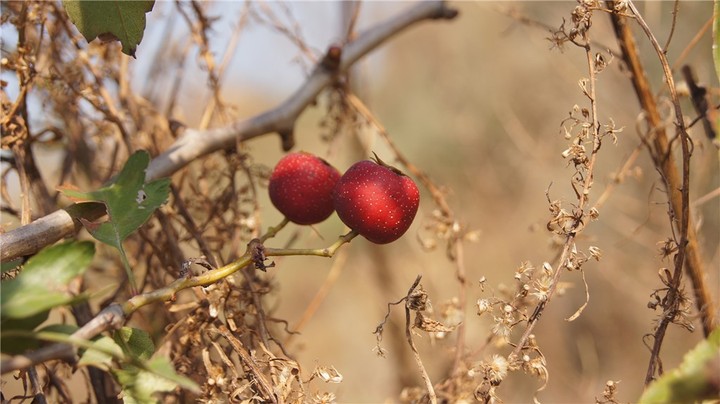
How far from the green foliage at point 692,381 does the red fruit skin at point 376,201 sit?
22 centimetres

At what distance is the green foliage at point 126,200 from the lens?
1.64 ft

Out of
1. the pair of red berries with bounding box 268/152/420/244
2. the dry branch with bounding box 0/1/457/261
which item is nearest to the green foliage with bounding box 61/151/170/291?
the dry branch with bounding box 0/1/457/261

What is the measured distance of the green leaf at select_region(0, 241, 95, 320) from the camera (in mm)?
356

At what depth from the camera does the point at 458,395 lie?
60 centimetres

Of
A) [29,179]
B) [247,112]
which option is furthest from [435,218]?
[247,112]

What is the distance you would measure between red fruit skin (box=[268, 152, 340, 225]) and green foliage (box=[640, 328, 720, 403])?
0.99 feet

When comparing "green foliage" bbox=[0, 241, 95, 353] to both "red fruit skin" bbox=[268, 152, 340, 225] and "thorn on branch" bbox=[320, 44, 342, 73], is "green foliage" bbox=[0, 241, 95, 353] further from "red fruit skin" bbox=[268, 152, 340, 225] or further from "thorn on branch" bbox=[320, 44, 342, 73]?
"thorn on branch" bbox=[320, 44, 342, 73]

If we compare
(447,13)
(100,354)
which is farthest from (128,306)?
(447,13)

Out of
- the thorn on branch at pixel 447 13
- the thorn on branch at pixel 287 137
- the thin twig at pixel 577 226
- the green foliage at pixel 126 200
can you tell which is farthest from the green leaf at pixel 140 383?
the thorn on branch at pixel 447 13

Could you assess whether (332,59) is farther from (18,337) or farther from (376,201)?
(18,337)

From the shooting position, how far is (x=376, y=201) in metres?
0.49

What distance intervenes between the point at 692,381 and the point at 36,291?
1.16ft

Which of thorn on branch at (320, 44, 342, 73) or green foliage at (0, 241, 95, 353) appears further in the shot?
thorn on branch at (320, 44, 342, 73)

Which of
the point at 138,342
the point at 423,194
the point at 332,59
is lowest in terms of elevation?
the point at 423,194
